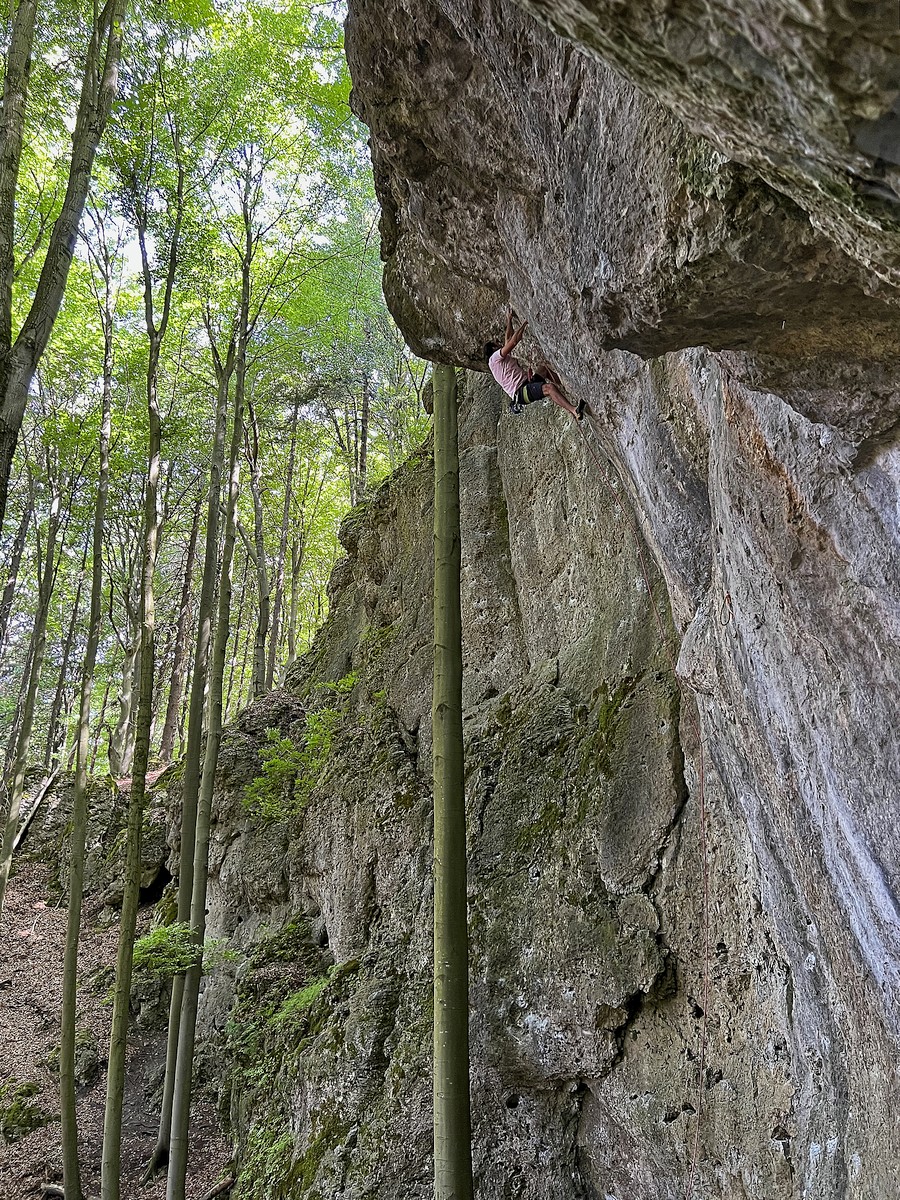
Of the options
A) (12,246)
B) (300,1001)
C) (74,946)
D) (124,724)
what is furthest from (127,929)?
(124,724)

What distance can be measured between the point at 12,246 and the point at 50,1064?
12.6 m

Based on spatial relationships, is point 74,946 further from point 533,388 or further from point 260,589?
point 260,589

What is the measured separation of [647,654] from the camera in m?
6.08

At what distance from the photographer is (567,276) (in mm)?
4492

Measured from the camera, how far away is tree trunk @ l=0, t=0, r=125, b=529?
3.21m

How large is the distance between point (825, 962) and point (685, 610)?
2.31 m

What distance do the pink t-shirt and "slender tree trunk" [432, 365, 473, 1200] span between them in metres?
0.50

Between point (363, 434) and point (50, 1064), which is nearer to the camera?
point (50, 1064)

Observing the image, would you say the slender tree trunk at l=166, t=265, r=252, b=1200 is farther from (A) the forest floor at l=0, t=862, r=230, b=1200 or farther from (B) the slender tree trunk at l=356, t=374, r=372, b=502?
(B) the slender tree trunk at l=356, t=374, r=372, b=502

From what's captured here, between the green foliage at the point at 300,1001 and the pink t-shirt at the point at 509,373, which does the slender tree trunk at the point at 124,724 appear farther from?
the pink t-shirt at the point at 509,373

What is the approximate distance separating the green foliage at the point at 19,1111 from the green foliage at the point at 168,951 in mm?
5302

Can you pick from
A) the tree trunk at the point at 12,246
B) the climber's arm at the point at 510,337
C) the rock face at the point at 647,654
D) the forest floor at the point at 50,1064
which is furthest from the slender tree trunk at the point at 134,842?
the climber's arm at the point at 510,337

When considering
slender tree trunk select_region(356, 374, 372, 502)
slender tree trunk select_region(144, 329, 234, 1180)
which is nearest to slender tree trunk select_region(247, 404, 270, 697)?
slender tree trunk select_region(356, 374, 372, 502)

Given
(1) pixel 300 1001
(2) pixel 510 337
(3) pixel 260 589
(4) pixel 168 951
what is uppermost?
(3) pixel 260 589
